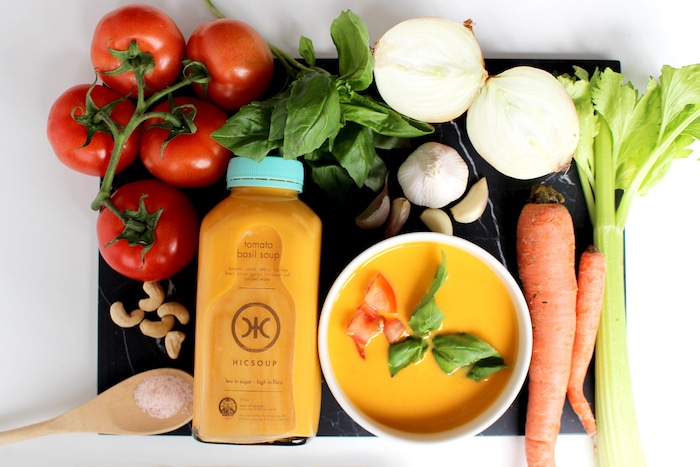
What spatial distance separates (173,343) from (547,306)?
28.3 inches

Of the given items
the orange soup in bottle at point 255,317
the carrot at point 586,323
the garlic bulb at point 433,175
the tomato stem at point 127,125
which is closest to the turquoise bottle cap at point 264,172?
the orange soup in bottle at point 255,317

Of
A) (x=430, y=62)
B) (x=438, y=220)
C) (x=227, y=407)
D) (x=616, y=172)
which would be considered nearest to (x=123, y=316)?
(x=227, y=407)

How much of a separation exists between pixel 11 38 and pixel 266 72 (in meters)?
0.56

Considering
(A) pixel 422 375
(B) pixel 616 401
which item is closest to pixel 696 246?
(B) pixel 616 401

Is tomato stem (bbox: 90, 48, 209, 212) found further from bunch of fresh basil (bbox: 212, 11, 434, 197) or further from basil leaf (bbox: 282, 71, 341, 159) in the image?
basil leaf (bbox: 282, 71, 341, 159)

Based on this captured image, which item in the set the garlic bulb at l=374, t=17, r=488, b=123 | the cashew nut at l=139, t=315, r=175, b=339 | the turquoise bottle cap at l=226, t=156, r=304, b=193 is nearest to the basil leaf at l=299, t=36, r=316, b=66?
the garlic bulb at l=374, t=17, r=488, b=123

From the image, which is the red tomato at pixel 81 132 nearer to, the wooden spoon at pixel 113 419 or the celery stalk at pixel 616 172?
the wooden spoon at pixel 113 419

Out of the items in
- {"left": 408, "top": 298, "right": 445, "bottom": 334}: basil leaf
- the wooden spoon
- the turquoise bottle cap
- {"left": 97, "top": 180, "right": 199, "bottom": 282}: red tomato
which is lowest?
the wooden spoon

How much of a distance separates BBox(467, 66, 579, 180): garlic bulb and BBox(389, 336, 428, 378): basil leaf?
1.22ft

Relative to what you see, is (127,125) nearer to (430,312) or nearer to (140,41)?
(140,41)

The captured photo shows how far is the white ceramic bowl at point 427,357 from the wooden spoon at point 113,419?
320mm

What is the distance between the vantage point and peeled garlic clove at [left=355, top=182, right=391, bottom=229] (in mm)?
1014

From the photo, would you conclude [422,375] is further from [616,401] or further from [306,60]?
[306,60]

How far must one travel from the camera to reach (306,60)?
101 centimetres
